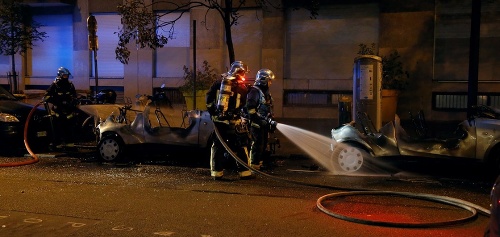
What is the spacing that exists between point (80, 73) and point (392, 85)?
35.7 feet

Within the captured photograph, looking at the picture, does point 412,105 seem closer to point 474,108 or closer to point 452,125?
point 452,125

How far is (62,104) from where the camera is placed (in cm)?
1252

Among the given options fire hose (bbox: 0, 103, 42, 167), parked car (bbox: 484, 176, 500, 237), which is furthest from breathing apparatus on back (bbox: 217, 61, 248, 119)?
parked car (bbox: 484, 176, 500, 237)

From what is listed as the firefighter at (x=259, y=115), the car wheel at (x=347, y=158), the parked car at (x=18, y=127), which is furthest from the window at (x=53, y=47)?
the car wheel at (x=347, y=158)

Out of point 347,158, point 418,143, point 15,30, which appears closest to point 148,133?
point 347,158

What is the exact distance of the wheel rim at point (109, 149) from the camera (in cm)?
Answer: 1087

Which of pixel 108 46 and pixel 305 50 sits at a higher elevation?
pixel 108 46

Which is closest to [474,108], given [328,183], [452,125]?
[328,183]

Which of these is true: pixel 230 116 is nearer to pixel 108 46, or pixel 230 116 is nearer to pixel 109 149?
pixel 109 149

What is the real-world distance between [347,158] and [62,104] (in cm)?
647

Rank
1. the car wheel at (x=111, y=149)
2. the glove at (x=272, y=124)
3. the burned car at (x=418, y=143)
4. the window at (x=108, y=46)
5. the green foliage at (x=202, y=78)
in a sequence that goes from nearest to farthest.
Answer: the burned car at (x=418, y=143) < the glove at (x=272, y=124) < the car wheel at (x=111, y=149) < the green foliage at (x=202, y=78) < the window at (x=108, y=46)

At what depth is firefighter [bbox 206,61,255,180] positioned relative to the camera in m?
8.73

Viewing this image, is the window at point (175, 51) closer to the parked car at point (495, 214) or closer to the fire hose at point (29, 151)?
the fire hose at point (29, 151)

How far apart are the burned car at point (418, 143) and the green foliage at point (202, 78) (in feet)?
26.3
